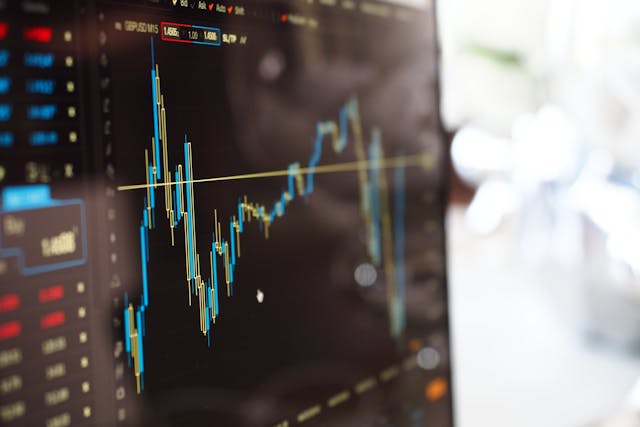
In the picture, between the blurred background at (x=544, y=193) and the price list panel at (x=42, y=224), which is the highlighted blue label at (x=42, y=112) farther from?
the blurred background at (x=544, y=193)

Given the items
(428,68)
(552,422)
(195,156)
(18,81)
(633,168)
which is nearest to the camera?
(18,81)

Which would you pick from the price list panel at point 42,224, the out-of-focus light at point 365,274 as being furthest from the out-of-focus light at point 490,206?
the price list panel at point 42,224

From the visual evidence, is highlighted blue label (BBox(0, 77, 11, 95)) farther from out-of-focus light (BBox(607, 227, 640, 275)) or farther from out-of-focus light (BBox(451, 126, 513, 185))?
out-of-focus light (BBox(607, 227, 640, 275))

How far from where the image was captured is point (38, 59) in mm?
446

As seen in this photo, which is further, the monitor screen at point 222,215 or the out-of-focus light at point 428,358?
the out-of-focus light at point 428,358

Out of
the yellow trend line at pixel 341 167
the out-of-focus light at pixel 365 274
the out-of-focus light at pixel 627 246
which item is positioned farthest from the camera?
the out-of-focus light at pixel 627 246

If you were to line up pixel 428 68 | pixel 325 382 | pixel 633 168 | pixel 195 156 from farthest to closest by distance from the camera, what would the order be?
pixel 633 168 → pixel 428 68 → pixel 325 382 → pixel 195 156

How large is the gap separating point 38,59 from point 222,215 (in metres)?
0.20

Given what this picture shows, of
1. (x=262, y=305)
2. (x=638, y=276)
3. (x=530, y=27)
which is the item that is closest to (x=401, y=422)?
(x=262, y=305)

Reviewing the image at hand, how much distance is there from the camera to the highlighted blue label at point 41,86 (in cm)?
44

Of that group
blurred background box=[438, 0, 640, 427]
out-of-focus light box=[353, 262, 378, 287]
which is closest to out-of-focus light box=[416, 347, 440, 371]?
out-of-focus light box=[353, 262, 378, 287]

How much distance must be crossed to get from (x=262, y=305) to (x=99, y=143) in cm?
22

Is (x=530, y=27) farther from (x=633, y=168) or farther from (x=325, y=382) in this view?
(x=325, y=382)

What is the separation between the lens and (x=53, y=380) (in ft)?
1.52
